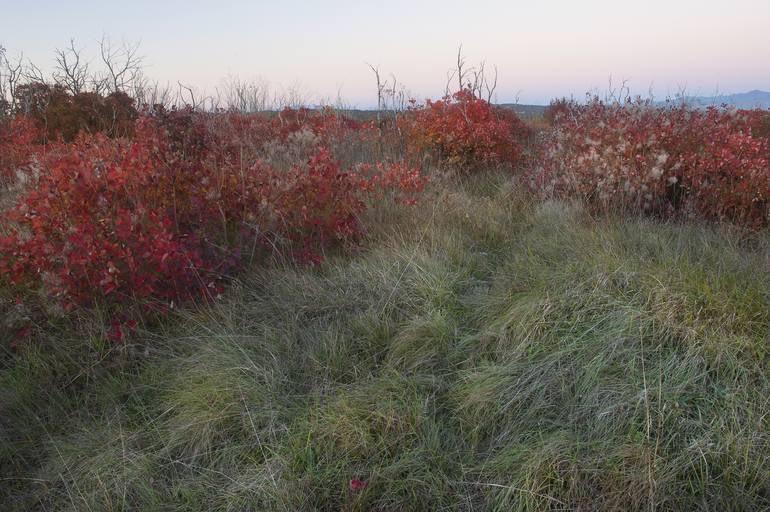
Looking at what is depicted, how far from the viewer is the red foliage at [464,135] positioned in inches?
277

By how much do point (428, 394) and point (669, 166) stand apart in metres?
3.55

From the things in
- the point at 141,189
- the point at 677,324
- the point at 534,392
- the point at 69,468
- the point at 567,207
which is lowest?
the point at 69,468

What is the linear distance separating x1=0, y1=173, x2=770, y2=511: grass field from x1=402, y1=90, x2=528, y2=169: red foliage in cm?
364

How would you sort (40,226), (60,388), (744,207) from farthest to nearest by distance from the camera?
(744,207), (40,226), (60,388)

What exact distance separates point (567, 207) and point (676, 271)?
1.75 m

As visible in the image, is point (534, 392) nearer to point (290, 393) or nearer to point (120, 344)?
point (290, 393)

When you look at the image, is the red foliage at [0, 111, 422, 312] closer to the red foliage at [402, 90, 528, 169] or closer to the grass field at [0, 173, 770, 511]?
the grass field at [0, 173, 770, 511]

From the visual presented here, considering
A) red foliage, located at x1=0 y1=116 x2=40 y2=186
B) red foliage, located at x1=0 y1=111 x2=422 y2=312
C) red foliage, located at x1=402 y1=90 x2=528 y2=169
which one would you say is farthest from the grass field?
red foliage, located at x1=0 y1=116 x2=40 y2=186

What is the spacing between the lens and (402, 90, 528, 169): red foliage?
704cm

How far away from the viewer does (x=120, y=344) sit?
3.07 meters

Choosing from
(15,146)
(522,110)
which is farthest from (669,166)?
(522,110)

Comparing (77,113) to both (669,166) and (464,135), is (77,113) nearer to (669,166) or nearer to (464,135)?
(464,135)

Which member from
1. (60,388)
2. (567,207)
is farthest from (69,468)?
(567,207)

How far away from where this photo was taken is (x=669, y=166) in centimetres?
477
